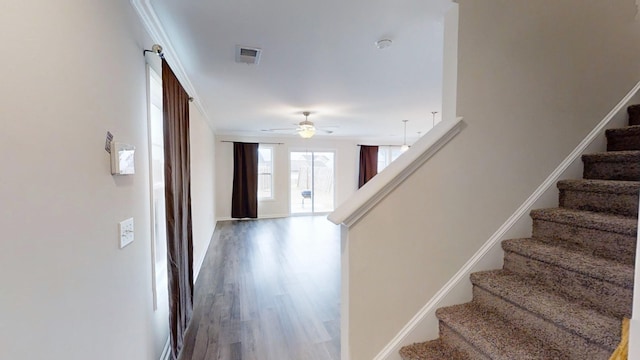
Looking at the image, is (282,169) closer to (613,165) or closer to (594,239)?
(613,165)

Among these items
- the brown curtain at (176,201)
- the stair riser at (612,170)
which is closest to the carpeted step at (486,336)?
the stair riser at (612,170)

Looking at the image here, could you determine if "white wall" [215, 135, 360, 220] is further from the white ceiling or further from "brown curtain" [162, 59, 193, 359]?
"brown curtain" [162, 59, 193, 359]

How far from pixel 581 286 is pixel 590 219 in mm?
374

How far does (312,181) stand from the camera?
834cm

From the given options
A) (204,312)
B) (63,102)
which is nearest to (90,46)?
(63,102)

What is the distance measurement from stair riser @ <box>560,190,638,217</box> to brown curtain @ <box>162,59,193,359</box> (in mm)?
2514

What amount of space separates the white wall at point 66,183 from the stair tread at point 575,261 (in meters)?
2.04

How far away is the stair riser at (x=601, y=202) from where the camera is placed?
4.84ft

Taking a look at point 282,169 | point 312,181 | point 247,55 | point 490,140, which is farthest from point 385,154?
point 490,140

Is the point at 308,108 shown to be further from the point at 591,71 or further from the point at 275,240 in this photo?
the point at 591,71

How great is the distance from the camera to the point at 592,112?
186 centimetres

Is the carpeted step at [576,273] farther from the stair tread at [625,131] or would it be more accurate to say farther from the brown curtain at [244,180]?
the brown curtain at [244,180]

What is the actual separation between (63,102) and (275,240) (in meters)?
4.70

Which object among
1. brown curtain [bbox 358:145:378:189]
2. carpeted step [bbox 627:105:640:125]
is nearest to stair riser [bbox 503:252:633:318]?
carpeted step [bbox 627:105:640:125]
